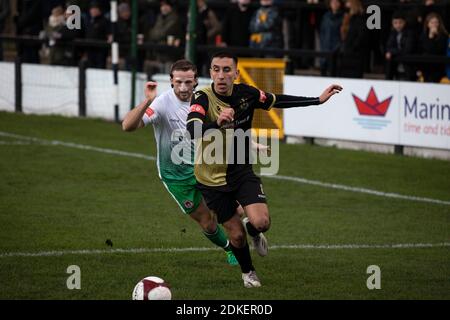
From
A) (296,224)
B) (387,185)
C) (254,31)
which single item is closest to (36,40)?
(254,31)

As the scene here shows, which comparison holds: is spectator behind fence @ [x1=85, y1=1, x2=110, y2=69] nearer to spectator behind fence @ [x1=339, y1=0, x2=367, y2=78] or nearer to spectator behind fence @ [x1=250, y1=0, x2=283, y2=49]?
spectator behind fence @ [x1=250, y1=0, x2=283, y2=49]

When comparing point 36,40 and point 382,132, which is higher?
point 36,40

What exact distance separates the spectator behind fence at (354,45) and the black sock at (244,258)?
10.7 meters

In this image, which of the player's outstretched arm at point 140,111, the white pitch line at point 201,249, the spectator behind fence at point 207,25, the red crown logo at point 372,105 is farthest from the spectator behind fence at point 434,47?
the player's outstretched arm at point 140,111

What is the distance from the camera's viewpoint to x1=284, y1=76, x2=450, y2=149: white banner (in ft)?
61.1

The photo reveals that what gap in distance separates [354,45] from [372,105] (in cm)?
135

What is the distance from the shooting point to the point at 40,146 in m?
20.3

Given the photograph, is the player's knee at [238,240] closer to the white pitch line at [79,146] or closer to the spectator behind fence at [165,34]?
the white pitch line at [79,146]

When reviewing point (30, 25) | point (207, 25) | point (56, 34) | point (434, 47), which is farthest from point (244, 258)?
point (30, 25)

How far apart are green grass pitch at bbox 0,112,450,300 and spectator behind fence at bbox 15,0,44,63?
585 cm

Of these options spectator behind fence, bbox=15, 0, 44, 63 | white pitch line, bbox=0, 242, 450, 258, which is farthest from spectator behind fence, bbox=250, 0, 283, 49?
white pitch line, bbox=0, 242, 450, 258

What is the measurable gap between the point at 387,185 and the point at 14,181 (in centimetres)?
552
